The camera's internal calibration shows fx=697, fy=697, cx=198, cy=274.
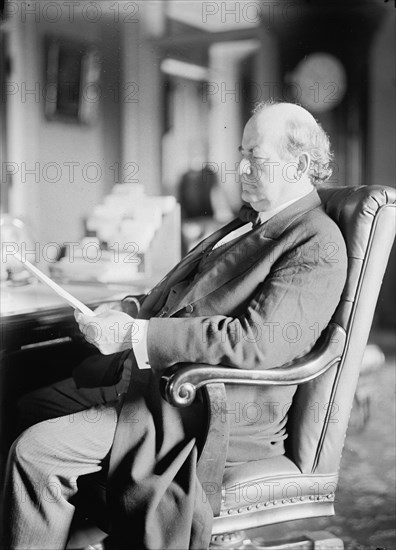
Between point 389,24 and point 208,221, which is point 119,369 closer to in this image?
point 208,221

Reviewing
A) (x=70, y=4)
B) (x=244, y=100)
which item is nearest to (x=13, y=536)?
(x=70, y=4)

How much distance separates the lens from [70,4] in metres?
3.13

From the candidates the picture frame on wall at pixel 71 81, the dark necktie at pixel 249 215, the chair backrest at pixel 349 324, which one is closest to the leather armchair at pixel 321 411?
the chair backrest at pixel 349 324

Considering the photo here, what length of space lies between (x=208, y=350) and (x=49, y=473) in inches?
18.3

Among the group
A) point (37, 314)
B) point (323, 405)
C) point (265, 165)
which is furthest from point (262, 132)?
point (37, 314)

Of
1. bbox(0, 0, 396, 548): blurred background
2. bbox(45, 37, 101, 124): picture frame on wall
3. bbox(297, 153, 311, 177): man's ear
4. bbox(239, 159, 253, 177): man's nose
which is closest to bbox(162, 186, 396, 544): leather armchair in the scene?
bbox(297, 153, 311, 177): man's ear

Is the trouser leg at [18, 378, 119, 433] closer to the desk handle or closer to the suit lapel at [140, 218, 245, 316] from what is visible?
the desk handle

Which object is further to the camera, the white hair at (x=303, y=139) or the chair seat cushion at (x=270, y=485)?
the white hair at (x=303, y=139)

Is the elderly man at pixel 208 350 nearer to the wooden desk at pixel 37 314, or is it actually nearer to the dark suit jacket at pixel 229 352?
the dark suit jacket at pixel 229 352

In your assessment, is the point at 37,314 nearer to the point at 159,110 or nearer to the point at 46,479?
the point at 46,479

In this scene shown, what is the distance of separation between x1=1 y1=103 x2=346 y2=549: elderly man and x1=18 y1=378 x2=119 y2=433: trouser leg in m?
0.32

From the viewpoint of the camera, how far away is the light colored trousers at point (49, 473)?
1596 mm

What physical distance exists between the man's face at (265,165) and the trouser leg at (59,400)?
732mm

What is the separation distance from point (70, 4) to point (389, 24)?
152 inches
